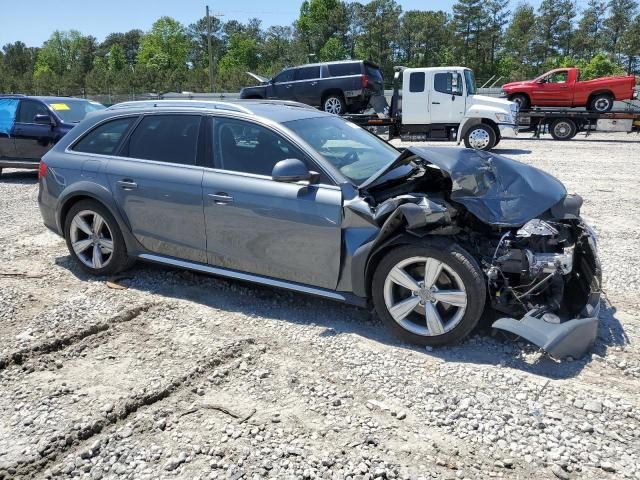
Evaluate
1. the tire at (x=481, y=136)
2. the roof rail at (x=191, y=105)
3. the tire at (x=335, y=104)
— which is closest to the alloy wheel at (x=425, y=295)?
the roof rail at (x=191, y=105)

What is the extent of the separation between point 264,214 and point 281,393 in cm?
144

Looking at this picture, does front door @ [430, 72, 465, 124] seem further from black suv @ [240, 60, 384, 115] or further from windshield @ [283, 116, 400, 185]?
windshield @ [283, 116, 400, 185]

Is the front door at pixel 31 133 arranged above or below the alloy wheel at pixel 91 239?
above

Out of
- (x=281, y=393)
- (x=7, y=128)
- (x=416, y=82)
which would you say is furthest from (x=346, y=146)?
(x=416, y=82)

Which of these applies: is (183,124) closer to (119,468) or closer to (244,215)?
(244,215)

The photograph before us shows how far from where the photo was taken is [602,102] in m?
19.6

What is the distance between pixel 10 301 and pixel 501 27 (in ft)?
236

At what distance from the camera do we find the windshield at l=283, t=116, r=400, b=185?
414cm

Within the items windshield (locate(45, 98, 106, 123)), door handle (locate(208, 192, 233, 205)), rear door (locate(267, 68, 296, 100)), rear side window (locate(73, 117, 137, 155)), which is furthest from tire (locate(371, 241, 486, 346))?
rear door (locate(267, 68, 296, 100))

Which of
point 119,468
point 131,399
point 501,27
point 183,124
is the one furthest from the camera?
point 501,27

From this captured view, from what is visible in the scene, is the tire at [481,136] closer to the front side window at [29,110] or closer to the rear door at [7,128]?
the front side window at [29,110]

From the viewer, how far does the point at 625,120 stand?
60.5 ft

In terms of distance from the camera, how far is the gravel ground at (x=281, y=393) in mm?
2588

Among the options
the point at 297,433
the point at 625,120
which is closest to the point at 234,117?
the point at 297,433
